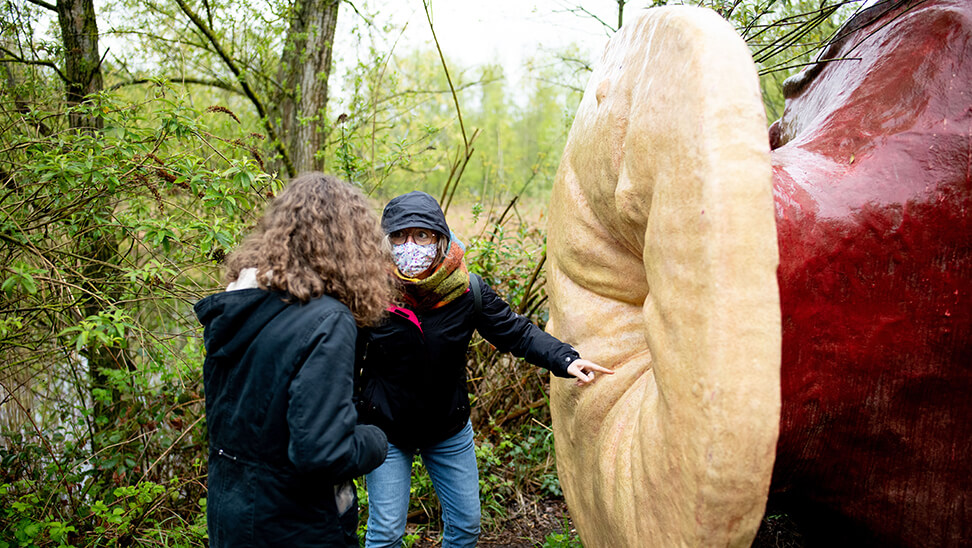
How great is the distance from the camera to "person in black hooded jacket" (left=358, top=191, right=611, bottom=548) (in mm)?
2316

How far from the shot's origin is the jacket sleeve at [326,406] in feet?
5.06

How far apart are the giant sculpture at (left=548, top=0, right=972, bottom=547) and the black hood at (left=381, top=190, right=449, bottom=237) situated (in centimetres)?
48

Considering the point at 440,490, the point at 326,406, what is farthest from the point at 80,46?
the point at 326,406

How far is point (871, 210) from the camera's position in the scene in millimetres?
1602

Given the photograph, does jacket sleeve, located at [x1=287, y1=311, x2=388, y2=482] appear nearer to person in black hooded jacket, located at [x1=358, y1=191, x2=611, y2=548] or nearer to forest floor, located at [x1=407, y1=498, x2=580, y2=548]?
person in black hooded jacket, located at [x1=358, y1=191, x2=611, y2=548]

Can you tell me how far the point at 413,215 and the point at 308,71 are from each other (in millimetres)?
3307

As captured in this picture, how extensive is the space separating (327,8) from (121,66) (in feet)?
5.30

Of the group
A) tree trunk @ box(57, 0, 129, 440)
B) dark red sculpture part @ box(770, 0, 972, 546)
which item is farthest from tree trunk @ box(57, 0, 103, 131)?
dark red sculpture part @ box(770, 0, 972, 546)

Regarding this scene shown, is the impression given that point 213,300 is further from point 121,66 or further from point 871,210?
point 121,66

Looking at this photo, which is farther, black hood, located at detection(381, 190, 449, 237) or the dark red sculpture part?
black hood, located at detection(381, 190, 449, 237)

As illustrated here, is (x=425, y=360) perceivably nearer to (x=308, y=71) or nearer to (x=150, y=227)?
(x=150, y=227)

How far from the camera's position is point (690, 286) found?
4.24ft

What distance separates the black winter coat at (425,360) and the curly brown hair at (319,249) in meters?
0.49

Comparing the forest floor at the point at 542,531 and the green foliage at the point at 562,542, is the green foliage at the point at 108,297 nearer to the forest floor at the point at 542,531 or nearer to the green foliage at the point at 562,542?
the forest floor at the point at 542,531
